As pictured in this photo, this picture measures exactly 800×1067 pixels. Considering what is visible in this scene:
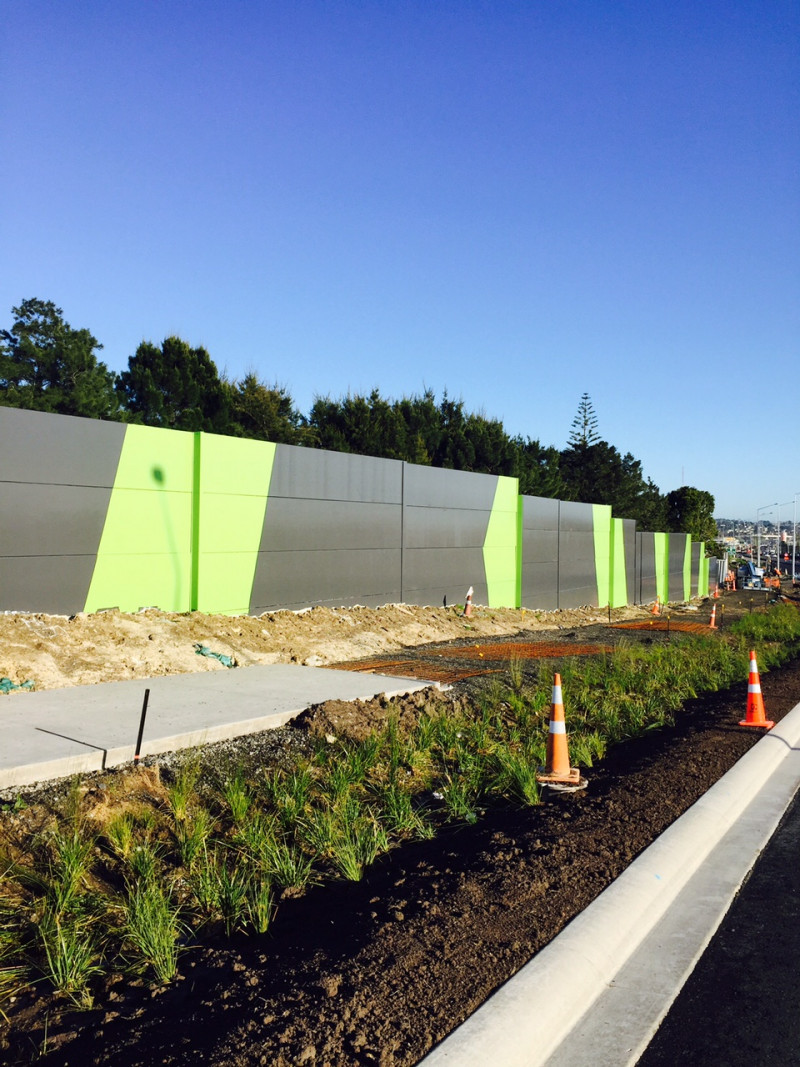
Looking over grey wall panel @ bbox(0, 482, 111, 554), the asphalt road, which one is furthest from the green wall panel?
the asphalt road

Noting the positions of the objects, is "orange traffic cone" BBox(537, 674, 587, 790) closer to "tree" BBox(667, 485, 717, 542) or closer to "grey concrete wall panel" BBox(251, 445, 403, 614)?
"grey concrete wall panel" BBox(251, 445, 403, 614)

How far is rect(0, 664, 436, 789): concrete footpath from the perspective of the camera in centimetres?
616

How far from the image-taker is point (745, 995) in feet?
11.0

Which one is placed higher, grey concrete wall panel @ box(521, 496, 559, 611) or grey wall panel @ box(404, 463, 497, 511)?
grey wall panel @ box(404, 463, 497, 511)

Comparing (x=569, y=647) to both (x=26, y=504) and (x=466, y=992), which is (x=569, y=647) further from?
(x=466, y=992)

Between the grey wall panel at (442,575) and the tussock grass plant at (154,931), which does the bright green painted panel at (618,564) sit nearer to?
the grey wall panel at (442,575)

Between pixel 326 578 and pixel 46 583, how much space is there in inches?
247

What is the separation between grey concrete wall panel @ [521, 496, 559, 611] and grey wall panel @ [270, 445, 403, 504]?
7414mm

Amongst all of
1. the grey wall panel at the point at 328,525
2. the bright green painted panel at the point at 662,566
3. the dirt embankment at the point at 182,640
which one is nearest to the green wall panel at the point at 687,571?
the bright green painted panel at the point at 662,566

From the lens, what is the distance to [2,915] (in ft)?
13.3

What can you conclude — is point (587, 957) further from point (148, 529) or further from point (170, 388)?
point (170, 388)

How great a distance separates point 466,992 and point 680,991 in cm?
95

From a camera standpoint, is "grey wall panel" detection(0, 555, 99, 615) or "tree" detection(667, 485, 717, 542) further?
"tree" detection(667, 485, 717, 542)

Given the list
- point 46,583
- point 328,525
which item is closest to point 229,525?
point 328,525
